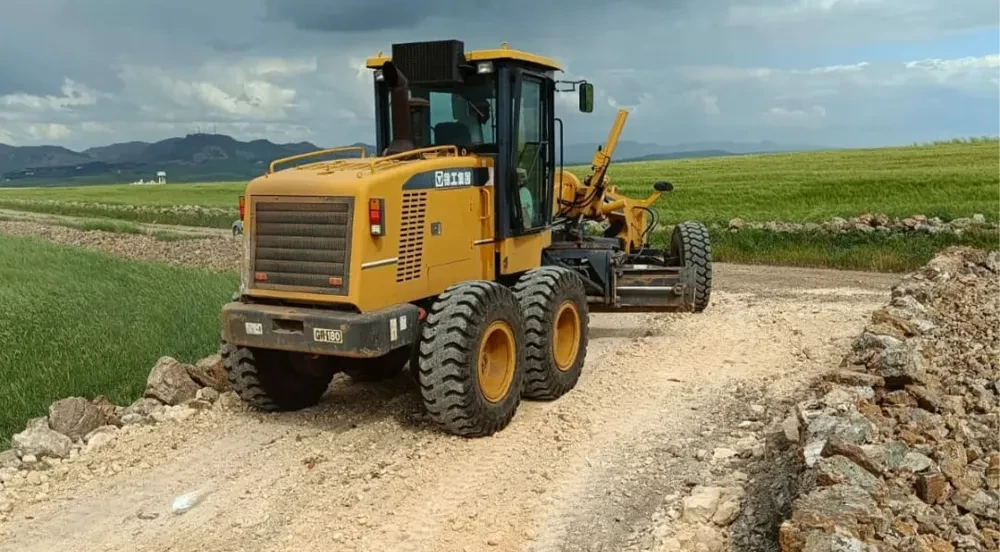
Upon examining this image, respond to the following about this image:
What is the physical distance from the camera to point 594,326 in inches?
453

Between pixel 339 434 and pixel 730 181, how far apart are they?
25.7m

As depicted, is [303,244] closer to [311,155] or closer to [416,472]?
[311,155]

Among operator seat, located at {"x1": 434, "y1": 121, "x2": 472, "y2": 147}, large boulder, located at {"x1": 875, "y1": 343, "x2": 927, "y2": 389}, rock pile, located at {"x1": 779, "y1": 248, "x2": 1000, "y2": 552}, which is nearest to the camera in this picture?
rock pile, located at {"x1": 779, "y1": 248, "x2": 1000, "y2": 552}

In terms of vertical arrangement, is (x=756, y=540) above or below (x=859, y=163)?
below

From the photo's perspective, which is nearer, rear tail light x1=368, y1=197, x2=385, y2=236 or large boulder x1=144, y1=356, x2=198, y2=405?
rear tail light x1=368, y1=197, x2=385, y2=236

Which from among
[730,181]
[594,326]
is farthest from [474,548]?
[730,181]

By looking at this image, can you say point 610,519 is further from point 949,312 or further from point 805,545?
point 949,312

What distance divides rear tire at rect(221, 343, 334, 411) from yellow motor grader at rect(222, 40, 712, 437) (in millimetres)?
13

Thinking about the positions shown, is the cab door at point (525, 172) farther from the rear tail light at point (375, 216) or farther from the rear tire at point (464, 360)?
the rear tail light at point (375, 216)

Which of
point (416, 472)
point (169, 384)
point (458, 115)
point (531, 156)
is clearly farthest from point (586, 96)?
point (169, 384)

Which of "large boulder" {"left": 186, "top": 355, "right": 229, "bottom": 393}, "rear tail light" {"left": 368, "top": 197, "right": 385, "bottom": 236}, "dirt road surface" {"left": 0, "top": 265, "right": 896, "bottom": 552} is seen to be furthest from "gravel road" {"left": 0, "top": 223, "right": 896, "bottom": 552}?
"rear tail light" {"left": 368, "top": 197, "right": 385, "bottom": 236}

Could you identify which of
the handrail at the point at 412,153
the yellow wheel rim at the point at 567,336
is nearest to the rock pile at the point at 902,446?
the yellow wheel rim at the point at 567,336

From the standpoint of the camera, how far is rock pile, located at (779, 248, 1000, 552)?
4.23 m

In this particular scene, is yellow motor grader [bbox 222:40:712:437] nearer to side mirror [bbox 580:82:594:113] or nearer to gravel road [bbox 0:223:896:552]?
side mirror [bbox 580:82:594:113]
